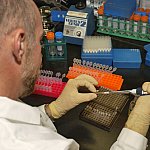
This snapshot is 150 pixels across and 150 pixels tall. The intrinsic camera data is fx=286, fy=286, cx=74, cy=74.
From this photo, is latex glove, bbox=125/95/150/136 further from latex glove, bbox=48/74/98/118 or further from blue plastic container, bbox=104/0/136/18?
blue plastic container, bbox=104/0/136/18

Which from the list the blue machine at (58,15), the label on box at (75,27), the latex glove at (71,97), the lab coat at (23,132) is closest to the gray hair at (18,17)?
the lab coat at (23,132)

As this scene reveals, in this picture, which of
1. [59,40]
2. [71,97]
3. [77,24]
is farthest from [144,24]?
[71,97]

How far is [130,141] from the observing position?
107 cm

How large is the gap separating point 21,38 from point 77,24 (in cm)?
83

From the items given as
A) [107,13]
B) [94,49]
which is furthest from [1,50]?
[107,13]

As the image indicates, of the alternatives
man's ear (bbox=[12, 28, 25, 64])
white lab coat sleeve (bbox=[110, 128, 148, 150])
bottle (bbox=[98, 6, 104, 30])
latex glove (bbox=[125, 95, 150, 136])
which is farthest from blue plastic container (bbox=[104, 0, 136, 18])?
man's ear (bbox=[12, 28, 25, 64])

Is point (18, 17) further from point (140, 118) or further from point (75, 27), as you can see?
point (75, 27)

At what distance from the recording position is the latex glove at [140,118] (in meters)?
1.14

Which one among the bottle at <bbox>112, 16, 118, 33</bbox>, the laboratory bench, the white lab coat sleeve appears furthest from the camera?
the bottle at <bbox>112, 16, 118, 33</bbox>

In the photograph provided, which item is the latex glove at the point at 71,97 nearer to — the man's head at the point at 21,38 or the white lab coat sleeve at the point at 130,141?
the white lab coat sleeve at the point at 130,141

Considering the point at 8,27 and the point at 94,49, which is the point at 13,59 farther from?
the point at 94,49

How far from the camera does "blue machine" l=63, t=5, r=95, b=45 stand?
159 centimetres

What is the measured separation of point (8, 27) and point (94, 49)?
80 centimetres

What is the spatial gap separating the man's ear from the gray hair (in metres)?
0.02
